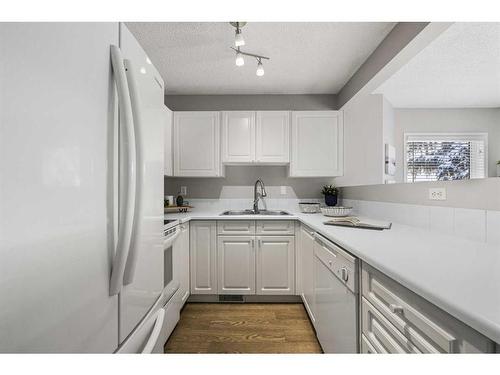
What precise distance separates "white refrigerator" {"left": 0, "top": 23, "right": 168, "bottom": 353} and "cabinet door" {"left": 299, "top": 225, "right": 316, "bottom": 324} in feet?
4.74

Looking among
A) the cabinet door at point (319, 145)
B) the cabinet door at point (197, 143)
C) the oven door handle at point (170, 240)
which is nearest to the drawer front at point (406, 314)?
the oven door handle at point (170, 240)

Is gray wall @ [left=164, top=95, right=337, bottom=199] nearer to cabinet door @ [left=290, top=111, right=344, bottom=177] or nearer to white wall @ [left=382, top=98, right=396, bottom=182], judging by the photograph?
cabinet door @ [left=290, top=111, right=344, bottom=177]

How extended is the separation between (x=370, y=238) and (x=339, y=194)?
2.01 meters

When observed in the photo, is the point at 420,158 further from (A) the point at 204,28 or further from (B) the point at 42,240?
(B) the point at 42,240

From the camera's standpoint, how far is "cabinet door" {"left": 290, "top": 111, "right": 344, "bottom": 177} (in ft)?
9.73

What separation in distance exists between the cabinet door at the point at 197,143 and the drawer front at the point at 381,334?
2.22 metres

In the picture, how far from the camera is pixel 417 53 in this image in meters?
1.66

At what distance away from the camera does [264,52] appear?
87.9 inches

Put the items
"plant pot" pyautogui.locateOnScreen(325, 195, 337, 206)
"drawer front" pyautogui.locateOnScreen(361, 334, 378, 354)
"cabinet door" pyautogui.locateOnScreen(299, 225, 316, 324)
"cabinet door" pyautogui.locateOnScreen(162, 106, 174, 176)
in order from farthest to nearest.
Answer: "plant pot" pyautogui.locateOnScreen(325, 195, 337, 206) → "cabinet door" pyautogui.locateOnScreen(162, 106, 174, 176) → "cabinet door" pyautogui.locateOnScreen(299, 225, 316, 324) → "drawer front" pyautogui.locateOnScreen(361, 334, 378, 354)

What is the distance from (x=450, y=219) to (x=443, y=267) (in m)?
0.82

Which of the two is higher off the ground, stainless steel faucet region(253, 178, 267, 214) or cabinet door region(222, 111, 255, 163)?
cabinet door region(222, 111, 255, 163)

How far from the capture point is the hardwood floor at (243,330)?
1834mm

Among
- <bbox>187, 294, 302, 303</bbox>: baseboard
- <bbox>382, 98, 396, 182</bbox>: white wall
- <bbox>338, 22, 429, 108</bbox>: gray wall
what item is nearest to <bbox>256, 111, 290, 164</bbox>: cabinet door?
<bbox>338, 22, 429, 108</bbox>: gray wall

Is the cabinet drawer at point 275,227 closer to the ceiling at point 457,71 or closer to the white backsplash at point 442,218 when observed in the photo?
the white backsplash at point 442,218
